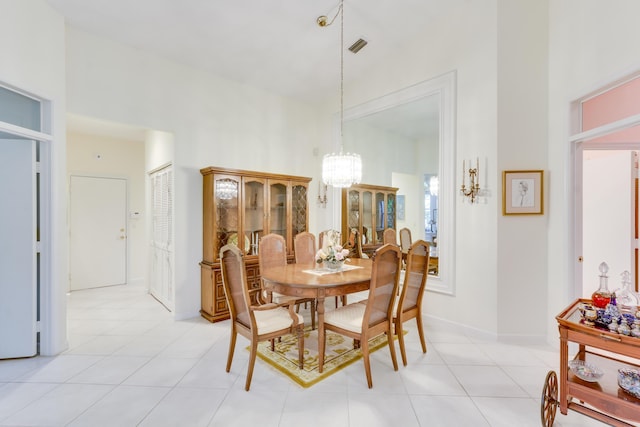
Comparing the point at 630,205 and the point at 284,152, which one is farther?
the point at 284,152

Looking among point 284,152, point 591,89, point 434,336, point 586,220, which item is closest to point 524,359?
point 434,336

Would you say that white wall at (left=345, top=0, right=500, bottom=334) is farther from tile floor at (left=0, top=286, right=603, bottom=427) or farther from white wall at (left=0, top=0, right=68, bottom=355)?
white wall at (left=0, top=0, right=68, bottom=355)

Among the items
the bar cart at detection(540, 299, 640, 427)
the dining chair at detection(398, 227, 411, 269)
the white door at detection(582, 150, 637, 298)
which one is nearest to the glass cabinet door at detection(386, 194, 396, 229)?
the dining chair at detection(398, 227, 411, 269)

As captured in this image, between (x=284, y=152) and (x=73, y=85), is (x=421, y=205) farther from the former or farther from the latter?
(x=73, y=85)

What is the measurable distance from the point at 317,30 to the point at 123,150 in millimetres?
4309

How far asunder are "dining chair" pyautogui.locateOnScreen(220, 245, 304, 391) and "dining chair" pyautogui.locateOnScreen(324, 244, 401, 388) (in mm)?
351

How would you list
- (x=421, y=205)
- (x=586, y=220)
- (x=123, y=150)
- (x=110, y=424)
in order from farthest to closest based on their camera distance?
(x=123, y=150) < (x=421, y=205) < (x=586, y=220) < (x=110, y=424)

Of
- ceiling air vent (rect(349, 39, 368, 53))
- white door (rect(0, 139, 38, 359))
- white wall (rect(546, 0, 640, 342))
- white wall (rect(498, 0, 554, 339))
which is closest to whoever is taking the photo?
white wall (rect(546, 0, 640, 342))

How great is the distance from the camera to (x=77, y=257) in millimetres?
5027

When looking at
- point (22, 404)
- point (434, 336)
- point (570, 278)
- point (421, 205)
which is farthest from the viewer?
point (421, 205)

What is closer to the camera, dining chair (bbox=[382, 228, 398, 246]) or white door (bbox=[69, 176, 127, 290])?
dining chair (bbox=[382, 228, 398, 246])

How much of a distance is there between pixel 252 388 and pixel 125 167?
200 inches

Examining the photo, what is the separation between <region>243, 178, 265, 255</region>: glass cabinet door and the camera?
12.6 ft

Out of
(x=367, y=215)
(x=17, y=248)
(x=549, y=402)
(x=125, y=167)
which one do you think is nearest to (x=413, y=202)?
(x=367, y=215)
